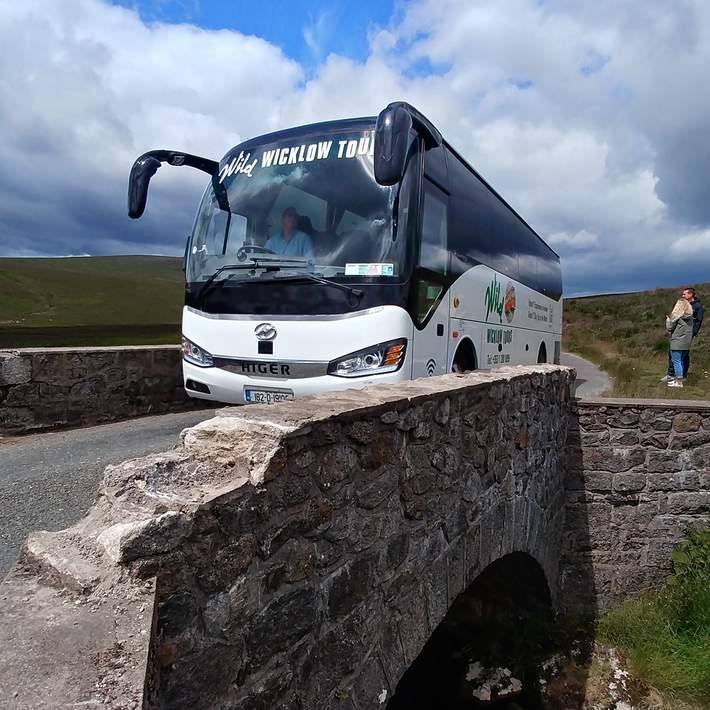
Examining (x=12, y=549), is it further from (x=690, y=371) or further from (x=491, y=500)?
(x=690, y=371)

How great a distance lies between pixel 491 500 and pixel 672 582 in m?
5.62

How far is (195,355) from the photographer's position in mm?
5645

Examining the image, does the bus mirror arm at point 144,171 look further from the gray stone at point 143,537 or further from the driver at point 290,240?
the gray stone at point 143,537

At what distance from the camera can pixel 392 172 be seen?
4348mm

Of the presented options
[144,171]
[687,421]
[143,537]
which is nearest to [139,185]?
[144,171]

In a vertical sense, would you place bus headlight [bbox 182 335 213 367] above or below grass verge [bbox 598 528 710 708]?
above

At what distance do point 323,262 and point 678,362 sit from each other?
9444 mm

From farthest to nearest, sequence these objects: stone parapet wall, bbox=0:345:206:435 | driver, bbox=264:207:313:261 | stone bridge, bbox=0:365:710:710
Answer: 1. stone parapet wall, bbox=0:345:206:435
2. driver, bbox=264:207:313:261
3. stone bridge, bbox=0:365:710:710

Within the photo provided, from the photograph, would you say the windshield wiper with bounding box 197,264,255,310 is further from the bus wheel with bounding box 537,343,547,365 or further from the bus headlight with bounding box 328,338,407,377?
the bus wheel with bounding box 537,343,547,365

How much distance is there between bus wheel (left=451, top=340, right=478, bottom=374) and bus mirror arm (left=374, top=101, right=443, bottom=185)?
99.2 inches

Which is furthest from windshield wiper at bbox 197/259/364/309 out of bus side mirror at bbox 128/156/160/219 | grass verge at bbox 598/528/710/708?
grass verge at bbox 598/528/710/708

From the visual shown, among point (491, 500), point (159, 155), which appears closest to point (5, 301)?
point (159, 155)

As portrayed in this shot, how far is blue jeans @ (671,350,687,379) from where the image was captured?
11.6 metres

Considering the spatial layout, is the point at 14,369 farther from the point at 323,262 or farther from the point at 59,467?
the point at 323,262
